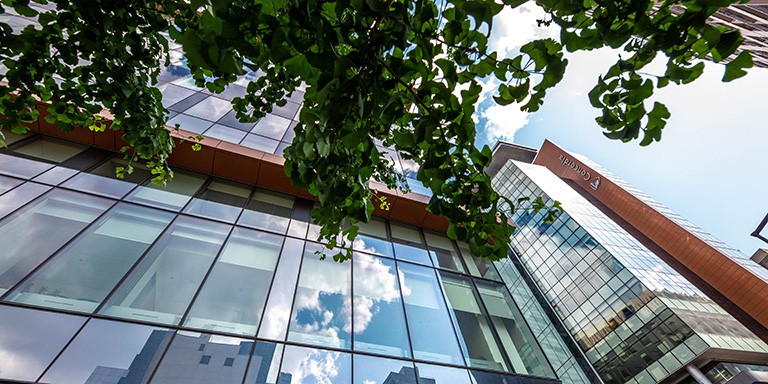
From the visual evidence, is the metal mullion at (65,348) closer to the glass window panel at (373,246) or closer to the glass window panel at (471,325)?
the glass window panel at (373,246)

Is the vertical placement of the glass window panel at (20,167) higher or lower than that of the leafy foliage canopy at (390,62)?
lower

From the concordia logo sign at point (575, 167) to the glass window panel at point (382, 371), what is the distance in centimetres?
5268

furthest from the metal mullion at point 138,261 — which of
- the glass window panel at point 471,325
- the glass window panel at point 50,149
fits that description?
the glass window panel at point 471,325

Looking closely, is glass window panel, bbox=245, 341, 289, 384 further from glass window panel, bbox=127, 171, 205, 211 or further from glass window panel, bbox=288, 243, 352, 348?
glass window panel, bbox=127, 171, 205, 211

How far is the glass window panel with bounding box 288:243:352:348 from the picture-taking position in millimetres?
6180

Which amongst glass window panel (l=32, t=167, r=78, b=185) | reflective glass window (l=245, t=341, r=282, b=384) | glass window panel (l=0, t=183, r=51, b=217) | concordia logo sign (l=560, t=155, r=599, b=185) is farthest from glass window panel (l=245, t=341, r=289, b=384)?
concordia logo sign (l=560, t=155, r=599, b=185)

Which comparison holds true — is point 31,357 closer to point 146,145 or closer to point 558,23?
point 146,145

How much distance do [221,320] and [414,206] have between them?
631cm

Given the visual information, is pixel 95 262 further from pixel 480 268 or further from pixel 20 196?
pixel 480 268

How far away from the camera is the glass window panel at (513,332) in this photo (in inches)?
287

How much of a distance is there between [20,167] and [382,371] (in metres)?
9.40

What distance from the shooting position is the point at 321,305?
685 centimetres

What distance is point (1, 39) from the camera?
2.39m

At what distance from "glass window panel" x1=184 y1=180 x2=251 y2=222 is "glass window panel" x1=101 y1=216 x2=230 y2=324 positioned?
371mm
